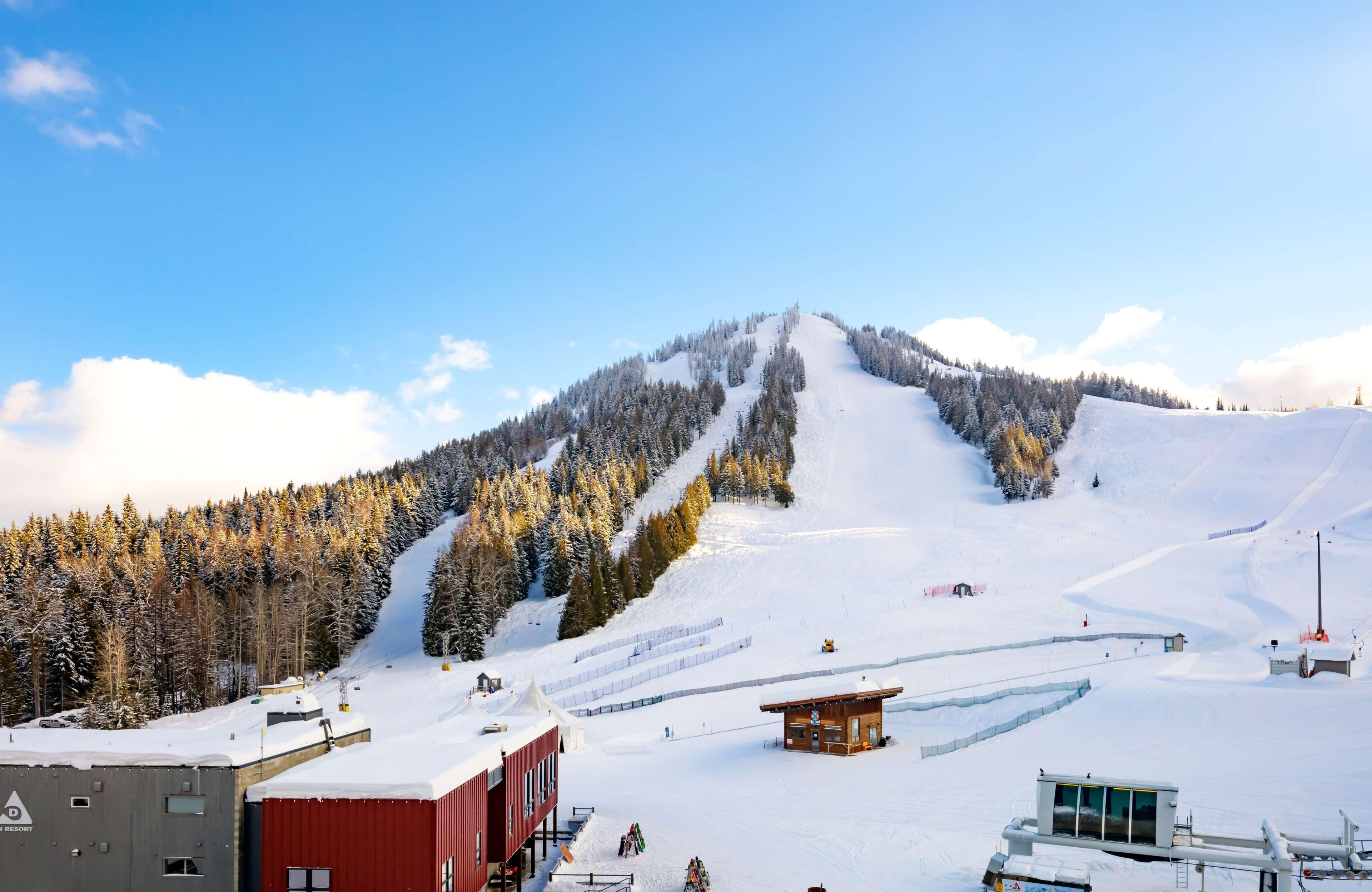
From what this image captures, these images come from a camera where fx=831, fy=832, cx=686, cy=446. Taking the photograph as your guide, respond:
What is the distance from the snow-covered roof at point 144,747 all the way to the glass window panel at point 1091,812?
17.5m

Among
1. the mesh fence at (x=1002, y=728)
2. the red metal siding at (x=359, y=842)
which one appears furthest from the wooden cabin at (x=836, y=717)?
the red metal siding at (x=359, y=842)

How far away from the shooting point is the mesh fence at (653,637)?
2320 inches

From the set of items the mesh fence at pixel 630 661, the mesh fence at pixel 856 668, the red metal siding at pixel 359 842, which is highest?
the red metal siding at pixel 359 842

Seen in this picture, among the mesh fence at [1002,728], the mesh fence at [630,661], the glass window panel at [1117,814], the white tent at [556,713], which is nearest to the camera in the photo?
the glass window panel at [1117,814]

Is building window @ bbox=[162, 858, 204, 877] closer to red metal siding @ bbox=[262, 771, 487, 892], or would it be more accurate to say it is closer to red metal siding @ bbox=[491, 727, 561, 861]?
red metal siding @ bbox=[262, 771, 487, 892]

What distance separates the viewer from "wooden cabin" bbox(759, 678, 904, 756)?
110 feet

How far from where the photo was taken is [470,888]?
17328 millimetres

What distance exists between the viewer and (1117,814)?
60.7 feet

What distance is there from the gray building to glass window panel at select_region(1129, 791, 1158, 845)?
18.5 metres

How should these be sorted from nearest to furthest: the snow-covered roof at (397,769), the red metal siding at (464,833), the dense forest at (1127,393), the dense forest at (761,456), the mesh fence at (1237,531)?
the snow-covered roof at (397,769), the red metal siding at (464,833), the mesh fence at (1237,531), the dense forest at (761,456), the dense forest at (1127,393)

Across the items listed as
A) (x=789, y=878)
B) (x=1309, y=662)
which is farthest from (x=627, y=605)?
(x=789, y=878)

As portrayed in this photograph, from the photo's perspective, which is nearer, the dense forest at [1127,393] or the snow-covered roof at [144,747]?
the snow-covered roof at [144,747]

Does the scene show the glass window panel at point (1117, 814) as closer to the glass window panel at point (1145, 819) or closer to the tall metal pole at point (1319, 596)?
the glass window panel at point (1145, 819)

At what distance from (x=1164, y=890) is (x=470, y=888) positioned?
49.7 ft
